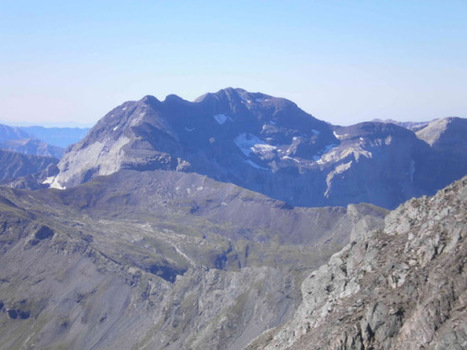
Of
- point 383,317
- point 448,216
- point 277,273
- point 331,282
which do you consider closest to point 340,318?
Result: point 383,317

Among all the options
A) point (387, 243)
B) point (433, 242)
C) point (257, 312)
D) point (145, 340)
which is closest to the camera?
point (433, 242)

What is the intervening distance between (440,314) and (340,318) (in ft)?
48.8

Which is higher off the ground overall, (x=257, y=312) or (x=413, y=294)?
(x=413, y=294)

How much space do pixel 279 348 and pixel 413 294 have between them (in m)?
27.0

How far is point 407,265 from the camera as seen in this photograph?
7231cm

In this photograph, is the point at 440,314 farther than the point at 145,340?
No

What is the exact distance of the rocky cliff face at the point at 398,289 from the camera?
201 feet

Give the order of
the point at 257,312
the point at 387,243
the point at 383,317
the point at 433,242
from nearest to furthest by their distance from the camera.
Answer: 1. the point at 383,317
2. the point at 433,242
3. the point at 387,243
4. the point at 257,312

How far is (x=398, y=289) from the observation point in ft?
226

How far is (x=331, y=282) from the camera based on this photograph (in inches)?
3408

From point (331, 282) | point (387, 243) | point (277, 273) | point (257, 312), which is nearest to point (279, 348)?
point (331, 282)

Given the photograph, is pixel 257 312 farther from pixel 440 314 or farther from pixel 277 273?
pixel 440 314

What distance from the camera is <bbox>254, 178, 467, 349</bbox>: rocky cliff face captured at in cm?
6112

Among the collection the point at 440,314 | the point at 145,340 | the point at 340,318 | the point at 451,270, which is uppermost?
the point at 451,270
